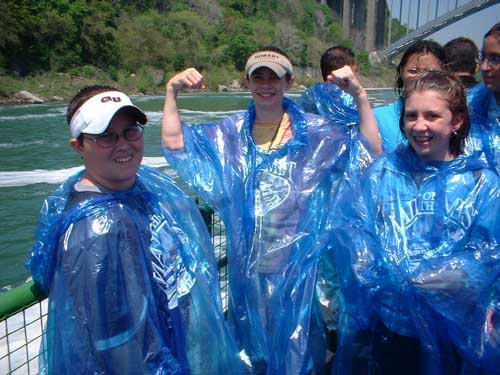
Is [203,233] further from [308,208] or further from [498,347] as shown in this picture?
[498,347]

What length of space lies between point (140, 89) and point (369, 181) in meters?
27.8

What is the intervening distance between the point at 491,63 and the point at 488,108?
155mm

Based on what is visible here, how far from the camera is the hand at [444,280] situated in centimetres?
124

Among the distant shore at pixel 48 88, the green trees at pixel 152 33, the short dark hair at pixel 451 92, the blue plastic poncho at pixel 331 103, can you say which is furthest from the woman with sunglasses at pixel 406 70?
the green trees at pixel 152 33

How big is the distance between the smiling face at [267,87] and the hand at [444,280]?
2.73ft

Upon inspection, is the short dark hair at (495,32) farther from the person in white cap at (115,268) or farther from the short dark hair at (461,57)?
the person in white cap at (115,268)

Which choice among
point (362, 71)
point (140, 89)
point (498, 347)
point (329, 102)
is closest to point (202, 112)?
point (140, 89)

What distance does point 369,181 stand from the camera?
4.95 feet

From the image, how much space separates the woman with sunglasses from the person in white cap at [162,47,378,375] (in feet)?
0.87

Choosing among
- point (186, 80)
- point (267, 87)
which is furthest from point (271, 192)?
point (186, 80)

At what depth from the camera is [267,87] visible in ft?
5.82

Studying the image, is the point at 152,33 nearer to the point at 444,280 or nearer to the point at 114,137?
the point at 114,137

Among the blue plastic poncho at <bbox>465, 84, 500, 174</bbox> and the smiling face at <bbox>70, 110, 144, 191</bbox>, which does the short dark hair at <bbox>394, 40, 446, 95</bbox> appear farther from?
the smiling face at <bbox>70, 110, 144, 191</bbox>

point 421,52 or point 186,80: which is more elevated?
point 421,52
